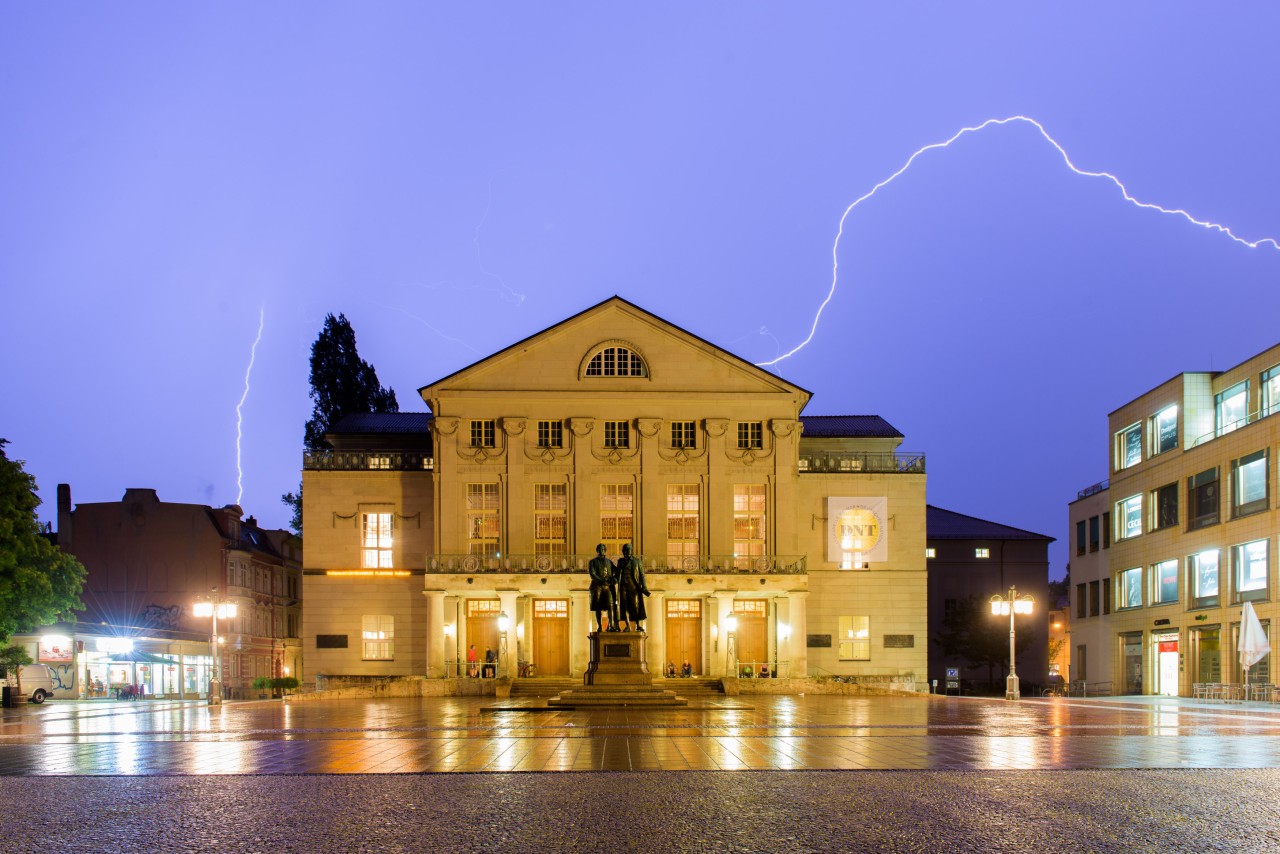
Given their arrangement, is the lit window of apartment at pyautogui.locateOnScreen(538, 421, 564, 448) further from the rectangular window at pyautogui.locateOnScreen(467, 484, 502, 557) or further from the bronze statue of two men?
the bronze statue of two men

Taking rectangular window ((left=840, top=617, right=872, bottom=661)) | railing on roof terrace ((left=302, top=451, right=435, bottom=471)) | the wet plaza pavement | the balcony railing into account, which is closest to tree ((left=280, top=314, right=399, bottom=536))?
railing on roof terrace ((left=302, top=451, right=435, bottom=471))

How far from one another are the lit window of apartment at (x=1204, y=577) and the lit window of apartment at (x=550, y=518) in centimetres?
2953

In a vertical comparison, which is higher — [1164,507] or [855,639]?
[1164,507]

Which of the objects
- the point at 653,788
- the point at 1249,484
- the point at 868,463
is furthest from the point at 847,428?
the point at 653,788

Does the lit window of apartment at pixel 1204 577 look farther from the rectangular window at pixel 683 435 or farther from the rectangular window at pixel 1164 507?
the rectangular window at pixel 683 435

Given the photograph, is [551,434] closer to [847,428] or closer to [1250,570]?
[847,428]

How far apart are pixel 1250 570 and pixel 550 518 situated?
1244 inches

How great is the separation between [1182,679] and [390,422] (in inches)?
1708

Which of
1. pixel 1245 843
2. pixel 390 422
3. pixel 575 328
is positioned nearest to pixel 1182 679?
pixel 575 328

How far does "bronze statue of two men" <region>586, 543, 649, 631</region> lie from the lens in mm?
39562

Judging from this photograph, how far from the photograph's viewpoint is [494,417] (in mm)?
64688

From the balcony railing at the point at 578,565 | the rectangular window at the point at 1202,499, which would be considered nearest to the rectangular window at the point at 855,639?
the balcony railing at the point at 578,565

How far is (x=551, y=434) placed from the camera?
64.8 m

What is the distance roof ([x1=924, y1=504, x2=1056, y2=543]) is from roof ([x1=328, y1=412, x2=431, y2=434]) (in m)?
36.6
